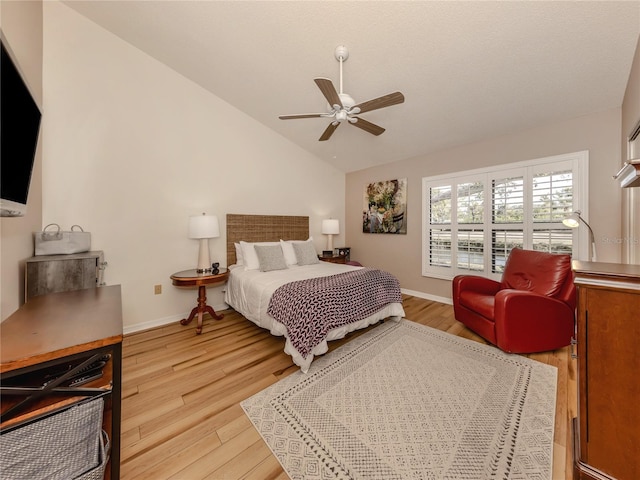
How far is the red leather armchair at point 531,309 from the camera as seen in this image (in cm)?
231

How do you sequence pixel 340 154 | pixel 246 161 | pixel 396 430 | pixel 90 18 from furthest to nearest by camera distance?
pixel 340 154
pixel 246 161
pixel 90 18
pixel 396 430

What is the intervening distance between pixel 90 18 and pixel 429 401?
16.5 feet

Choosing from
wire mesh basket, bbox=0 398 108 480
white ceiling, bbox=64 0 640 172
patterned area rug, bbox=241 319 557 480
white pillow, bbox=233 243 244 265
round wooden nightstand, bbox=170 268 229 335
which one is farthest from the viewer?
white pillow, bbox=233 243 244 265

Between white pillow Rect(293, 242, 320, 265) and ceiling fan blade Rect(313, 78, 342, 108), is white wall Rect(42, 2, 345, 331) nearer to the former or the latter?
white pillow Rect(293, 242, 320, 265)

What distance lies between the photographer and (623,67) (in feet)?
7.08

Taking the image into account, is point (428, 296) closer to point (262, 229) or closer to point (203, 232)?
point (262, 229)

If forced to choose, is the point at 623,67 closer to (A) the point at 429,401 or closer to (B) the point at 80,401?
(A) the point at 429,401

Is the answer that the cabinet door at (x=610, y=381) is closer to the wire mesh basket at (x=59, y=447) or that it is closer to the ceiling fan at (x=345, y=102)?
the ceiling fan at (x=345, y=102)

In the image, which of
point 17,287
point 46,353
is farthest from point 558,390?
point 17,287

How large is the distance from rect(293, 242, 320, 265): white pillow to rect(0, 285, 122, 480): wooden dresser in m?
2.60

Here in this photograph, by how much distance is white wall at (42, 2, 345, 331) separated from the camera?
2.52 meters

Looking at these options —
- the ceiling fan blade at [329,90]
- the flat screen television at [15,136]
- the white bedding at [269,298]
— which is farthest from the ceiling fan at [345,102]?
the white bedding at [269,298]

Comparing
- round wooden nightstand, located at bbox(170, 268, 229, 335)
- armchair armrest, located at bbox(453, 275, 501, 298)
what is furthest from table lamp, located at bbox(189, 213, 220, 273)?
armchair armrest, located at bbox(453, 275, 501, 298)

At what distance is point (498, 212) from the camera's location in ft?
11.3
